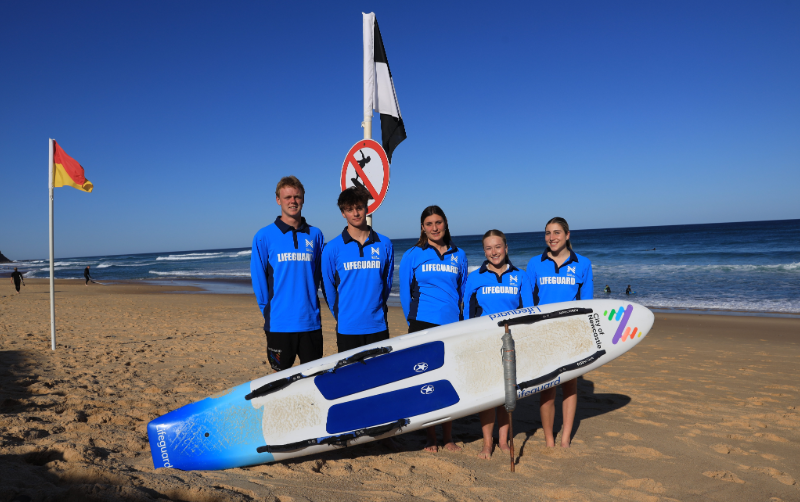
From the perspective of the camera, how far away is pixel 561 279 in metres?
3.31

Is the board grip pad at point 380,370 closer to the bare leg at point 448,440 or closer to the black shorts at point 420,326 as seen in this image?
the black shorts at point 420,326

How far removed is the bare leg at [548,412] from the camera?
3.23 m

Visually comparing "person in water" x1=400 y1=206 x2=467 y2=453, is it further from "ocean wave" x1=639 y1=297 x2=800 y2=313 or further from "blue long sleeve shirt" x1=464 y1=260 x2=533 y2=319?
"ocean wave" x1=639 y1=297 x2=800 y2=313

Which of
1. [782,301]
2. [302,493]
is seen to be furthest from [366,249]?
[782,301]

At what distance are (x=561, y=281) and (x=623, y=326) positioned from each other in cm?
75

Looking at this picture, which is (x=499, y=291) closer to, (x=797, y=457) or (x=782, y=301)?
(x=797, y=457)

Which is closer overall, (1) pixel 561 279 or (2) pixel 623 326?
(1) pixel 561 279

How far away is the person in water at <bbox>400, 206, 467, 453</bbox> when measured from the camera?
3086mm

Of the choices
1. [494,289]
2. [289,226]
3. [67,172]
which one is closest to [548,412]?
[494,289]

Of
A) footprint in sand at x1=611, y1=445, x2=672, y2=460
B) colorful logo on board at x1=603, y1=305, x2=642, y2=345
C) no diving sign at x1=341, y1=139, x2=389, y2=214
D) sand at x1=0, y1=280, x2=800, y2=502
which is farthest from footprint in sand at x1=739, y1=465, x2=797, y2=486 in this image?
no diving sign at x1=341, y1=139, x2=389, y2=214

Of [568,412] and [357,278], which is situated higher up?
[357,278]

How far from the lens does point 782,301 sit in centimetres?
1273

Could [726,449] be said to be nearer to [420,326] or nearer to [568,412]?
[568,412]

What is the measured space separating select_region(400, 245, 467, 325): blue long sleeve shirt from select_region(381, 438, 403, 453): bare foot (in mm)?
914
